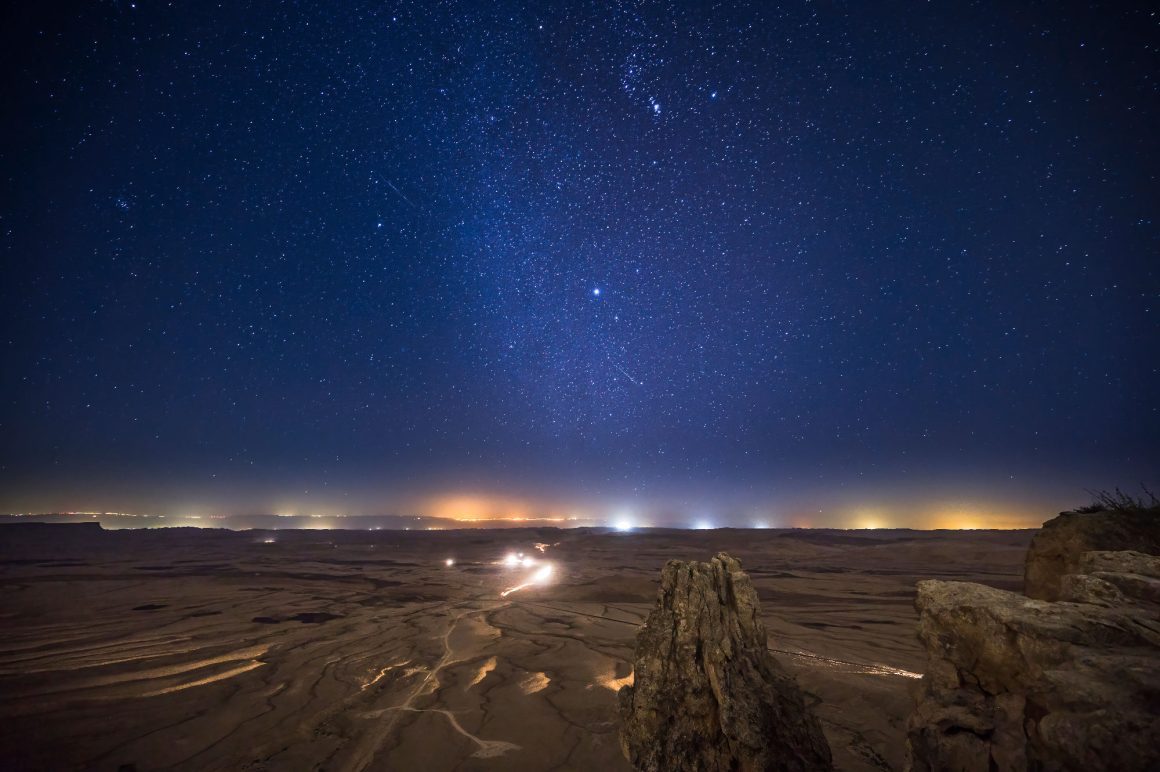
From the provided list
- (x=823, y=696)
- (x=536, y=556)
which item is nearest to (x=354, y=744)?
(x=823, y=696)

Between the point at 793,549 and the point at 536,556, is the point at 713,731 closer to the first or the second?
the point at 536,556

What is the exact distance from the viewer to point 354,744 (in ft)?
26.7

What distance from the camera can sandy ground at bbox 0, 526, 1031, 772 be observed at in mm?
7934

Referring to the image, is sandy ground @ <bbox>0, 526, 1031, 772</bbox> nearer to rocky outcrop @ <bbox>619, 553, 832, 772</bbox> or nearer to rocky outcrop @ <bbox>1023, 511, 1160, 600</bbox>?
rocky outcrop @ <bbox>619, 553, 832, 772</bbox>

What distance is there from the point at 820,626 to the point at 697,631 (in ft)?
44.6

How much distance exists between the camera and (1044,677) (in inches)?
130

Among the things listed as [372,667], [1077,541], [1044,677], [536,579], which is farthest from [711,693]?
[536,579]

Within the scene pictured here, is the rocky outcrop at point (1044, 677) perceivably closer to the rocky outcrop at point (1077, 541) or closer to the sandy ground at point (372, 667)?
the sandy ground at point (372, 667)

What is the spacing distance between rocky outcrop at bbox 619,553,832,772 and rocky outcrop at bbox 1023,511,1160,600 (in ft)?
18.6

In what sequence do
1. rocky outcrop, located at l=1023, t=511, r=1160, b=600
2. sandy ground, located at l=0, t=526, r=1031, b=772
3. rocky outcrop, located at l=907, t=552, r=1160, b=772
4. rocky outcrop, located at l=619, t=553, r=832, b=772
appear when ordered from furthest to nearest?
1. sandy ground, located at l=0, t=526, r=1031, b=772
2. rocky outcrop, located at l=1023, t=511, r=1160, b=600
3. rocky outcrop, located at l=619, t=553, r=832, b=772
4. rocky outcrop, located at l=907, t=552, r=1160, b=772

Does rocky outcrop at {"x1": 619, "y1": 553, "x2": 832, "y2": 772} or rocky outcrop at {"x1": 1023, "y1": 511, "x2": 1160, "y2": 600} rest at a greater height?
rocky outcrop at {"x1": 1023, "y1": 511, "x2": 1160, "y2": 600}

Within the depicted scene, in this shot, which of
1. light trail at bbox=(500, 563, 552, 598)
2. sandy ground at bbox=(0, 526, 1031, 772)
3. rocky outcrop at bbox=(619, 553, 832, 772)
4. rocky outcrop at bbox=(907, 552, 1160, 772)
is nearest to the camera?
rocky outcrop at bbox=(907, 552, 1160, 772)

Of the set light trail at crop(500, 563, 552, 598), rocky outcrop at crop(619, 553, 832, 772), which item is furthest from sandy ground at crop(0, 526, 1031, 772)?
rocky outcrop at crop(619, 553, 832, 772)

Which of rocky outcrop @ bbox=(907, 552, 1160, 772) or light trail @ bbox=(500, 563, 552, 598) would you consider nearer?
rocky outcrop @ bbox=(907, 552, 1160, 772)
